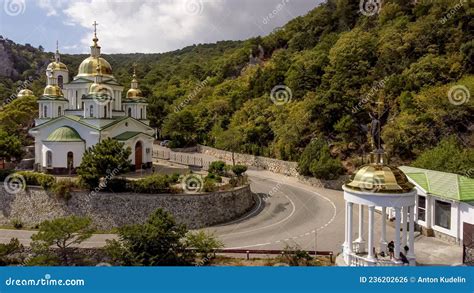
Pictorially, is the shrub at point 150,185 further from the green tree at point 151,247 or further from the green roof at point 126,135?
the green tree at point 151,247

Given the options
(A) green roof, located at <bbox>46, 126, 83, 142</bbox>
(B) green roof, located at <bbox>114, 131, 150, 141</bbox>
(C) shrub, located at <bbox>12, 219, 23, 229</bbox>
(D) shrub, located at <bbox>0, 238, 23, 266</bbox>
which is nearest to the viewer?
(D) shrub, located at <bbox>0, 238, 23, 266</bbox>

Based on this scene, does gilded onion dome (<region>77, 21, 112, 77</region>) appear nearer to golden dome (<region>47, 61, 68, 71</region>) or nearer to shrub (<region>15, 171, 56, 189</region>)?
golden dome (<region>47, 61, 68, 71</region>)

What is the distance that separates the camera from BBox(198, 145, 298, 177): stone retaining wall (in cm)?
4125

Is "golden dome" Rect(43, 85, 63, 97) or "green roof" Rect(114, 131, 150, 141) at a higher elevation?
"golden dome" Rect(43, 85, 63, 97)

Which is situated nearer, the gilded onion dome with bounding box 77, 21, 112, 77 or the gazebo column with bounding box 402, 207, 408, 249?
the gazebo column with bounding box 402, 207, 408, 249

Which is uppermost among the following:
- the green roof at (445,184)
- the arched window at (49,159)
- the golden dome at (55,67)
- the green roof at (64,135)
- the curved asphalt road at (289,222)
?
the golden dome at (55,67)

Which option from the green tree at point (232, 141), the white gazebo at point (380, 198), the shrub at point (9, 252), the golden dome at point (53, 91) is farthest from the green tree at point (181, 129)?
the white gazebo at point (380, 198)

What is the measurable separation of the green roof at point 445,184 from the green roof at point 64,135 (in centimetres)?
2460

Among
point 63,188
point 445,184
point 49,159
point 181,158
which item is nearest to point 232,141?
point 181,158

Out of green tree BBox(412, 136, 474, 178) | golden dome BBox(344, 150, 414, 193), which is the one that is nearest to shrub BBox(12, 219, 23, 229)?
golden dome BBox(344, 150, 414, 193)

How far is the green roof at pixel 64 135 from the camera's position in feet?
102

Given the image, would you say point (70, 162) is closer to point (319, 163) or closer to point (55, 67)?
point (55, 67)

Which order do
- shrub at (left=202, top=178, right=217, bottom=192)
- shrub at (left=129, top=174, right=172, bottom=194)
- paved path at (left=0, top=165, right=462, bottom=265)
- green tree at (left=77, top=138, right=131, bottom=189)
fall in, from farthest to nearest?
shrub at (left=202, top=178, right=217, bottom=192), shrub at (left=129, top=174, right=172, bottom=194), green tree at (left=77, top=138, right=131, bottom=189), paved path at (left=0, top=165, right=462, bottom=265)

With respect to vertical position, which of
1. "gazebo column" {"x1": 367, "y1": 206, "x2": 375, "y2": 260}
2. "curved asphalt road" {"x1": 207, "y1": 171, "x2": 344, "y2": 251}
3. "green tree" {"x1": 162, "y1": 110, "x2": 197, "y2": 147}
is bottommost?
"curved asphalt road" {"x1": 207, "y1": 171, "x2": 344, "y2": 251}
